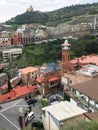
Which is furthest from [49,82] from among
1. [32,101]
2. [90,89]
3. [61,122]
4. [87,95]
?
[61,122]

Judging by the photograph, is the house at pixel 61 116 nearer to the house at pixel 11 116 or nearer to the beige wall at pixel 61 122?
the beige wall at pixel 61 122

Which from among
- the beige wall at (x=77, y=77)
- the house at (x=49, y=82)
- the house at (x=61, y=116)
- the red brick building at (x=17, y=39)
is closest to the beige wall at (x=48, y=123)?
the house at (x=61, y=116)

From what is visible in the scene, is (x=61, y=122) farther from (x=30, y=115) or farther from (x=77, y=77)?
(x=77, y=77)

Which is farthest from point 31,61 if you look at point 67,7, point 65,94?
point 67,7

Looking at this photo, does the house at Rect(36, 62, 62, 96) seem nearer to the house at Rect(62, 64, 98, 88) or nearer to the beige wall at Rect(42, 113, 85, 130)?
the house at Rect(62, 64, 98, 88)

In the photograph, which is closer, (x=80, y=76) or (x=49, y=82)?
(x=80, y=76)
